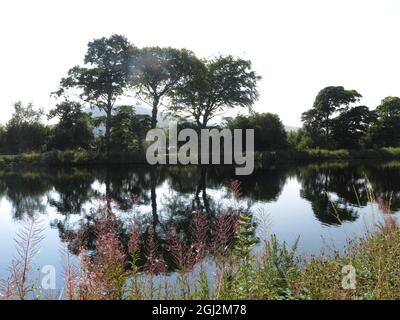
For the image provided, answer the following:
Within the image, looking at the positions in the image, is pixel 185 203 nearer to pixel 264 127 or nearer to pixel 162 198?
pixel 162 198

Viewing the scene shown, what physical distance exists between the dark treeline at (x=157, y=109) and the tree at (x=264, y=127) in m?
0.12

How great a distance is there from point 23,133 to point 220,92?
24129 millimetres

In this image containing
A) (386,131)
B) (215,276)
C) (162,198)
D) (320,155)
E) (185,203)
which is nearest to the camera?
(215,276)

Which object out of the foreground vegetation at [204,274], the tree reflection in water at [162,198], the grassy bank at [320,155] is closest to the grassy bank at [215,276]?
the foreground vegetation at [204,274]

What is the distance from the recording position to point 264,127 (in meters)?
49.0

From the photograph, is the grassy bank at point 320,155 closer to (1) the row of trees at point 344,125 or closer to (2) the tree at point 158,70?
(1) the row of trees at point 344,125

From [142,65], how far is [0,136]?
19.8 meters

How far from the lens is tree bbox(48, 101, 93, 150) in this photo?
42.3m

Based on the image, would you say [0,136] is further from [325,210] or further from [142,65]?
[325,210]

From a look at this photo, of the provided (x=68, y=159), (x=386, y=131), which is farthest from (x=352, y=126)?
(x=68, y=159)

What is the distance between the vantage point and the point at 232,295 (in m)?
4.73

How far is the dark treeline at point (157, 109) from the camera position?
42.1 m

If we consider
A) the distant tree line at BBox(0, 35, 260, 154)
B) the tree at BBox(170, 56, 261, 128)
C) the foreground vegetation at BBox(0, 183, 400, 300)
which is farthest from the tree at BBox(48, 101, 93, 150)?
the foreground vegetation at BBox(0, 183, 400, 300)
